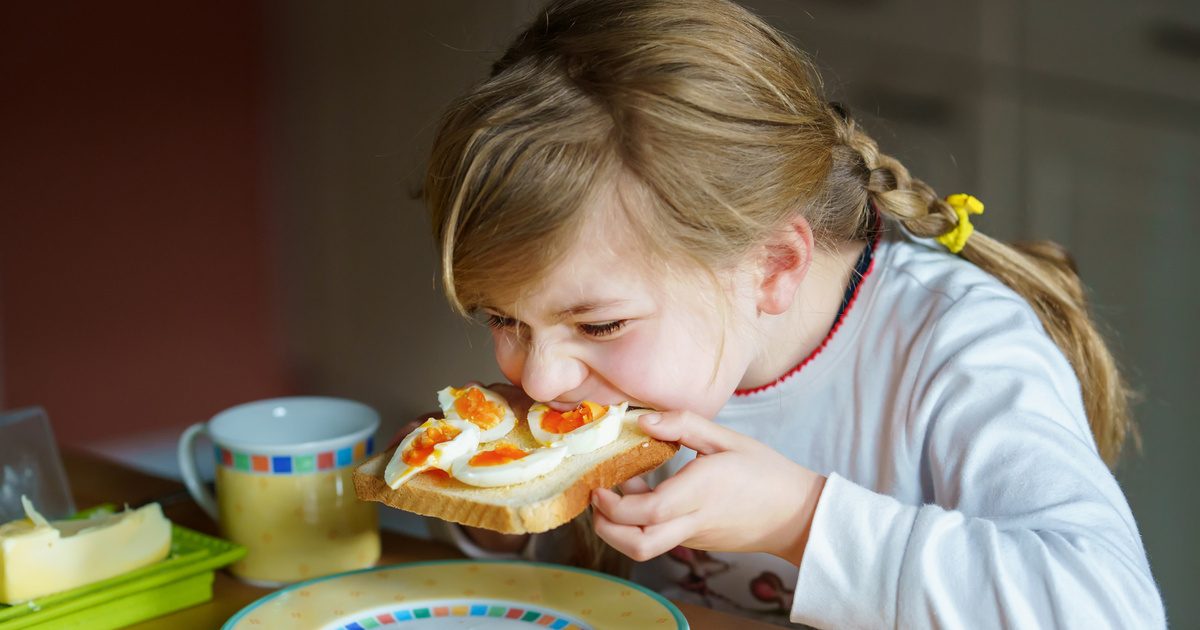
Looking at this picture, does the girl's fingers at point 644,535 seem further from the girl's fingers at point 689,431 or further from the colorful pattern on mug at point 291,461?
the colorful pattern on mug at point 291,461

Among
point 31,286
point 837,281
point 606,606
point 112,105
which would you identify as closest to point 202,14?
point 112,105

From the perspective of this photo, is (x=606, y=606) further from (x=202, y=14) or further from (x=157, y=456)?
(x=202, y=14)

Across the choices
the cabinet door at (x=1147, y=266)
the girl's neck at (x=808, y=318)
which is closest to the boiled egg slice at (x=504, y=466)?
the girl's neck at (x=808, y=318)

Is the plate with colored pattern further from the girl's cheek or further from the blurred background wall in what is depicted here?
the blurred background wall

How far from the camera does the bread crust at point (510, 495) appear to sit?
2.74 ft

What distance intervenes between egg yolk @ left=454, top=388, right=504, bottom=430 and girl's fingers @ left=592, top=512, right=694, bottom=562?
0.48 ft

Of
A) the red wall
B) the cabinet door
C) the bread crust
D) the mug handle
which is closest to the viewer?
the bread crust

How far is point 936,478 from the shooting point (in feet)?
3.36

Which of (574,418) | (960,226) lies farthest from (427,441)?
(960,226)

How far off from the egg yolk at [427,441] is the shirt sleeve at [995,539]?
0.29 m

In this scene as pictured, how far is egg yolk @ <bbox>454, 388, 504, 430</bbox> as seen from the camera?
976 millimetres

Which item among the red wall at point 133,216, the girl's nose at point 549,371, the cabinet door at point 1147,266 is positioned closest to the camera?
the girl's nose at point 549,371

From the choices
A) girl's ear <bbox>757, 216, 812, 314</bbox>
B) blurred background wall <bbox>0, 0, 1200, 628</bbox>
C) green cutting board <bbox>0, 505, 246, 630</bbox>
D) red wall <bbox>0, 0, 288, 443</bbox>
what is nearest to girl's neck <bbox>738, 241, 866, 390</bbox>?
girl's ear <bbox>757, 216, 812, 314</bbox>

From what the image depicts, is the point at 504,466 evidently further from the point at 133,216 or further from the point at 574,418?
the point at 133,216
